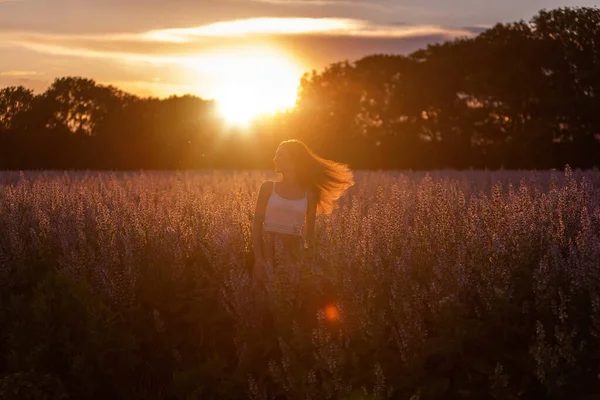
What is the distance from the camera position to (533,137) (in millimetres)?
32906

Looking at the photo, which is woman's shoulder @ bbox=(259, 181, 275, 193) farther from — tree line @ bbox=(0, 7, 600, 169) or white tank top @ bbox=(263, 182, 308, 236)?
tree line @ bbox=(0, 7, 600, 169)

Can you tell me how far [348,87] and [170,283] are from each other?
40.5m

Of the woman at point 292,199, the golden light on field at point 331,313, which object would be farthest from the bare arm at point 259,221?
Result: the golden light on field at point 331,313

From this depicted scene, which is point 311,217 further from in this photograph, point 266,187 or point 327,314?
point 327,314

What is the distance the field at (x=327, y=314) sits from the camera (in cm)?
440

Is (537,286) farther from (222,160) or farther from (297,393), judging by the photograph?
(222,160)

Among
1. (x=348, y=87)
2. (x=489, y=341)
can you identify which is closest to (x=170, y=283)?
A: (x=489, y=341)

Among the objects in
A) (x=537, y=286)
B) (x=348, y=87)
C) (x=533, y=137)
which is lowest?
(x=537, y=286)

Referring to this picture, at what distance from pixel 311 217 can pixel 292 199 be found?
0.25 m

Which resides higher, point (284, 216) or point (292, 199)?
point (292, 199)

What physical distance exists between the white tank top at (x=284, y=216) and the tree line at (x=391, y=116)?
90.4ft

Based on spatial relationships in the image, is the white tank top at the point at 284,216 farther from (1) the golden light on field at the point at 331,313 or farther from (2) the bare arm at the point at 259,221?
(1) the golden light on field at the point at 331,313

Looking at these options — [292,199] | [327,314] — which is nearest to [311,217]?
[292,199]

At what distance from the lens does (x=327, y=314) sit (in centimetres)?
507
